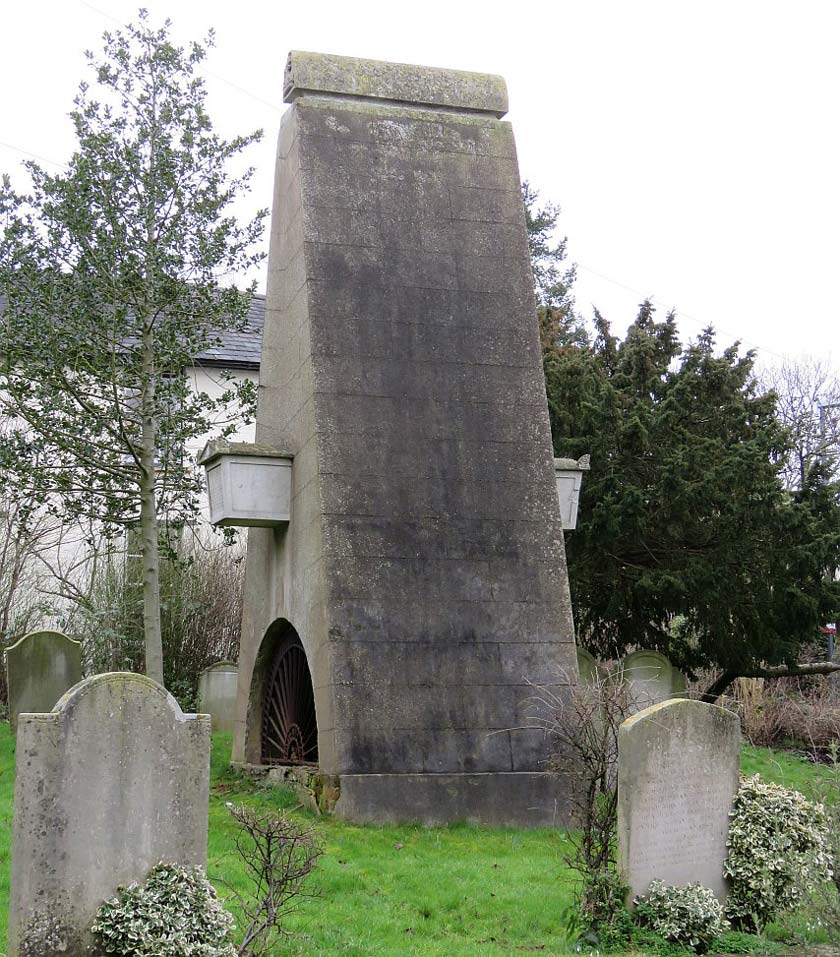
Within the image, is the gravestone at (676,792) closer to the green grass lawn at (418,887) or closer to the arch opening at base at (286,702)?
the green grass lawn at (418,887)

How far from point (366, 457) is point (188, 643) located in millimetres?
8043

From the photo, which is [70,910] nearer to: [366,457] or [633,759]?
[633,759]

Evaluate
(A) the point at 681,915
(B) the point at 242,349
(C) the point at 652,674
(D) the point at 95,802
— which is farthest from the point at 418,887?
(B) the point at 242,349

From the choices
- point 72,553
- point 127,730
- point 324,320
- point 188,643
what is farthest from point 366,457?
point 72,553

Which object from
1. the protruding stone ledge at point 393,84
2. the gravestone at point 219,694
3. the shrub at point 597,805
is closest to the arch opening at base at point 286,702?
the gravestone at point 219,694

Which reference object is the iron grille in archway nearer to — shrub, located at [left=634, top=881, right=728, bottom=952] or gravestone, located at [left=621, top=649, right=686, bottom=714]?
gravestone, located at [left=621, top=649, right=686, bottom=714]

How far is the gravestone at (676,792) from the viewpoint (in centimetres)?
764

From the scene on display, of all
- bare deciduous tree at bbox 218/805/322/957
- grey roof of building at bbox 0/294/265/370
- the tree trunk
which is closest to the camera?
bare deciduous tree at bbox 218/805/322/957

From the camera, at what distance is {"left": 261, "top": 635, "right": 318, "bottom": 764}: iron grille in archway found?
12812mm

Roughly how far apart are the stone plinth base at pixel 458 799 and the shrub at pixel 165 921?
4.35 m

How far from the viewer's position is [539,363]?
12.7 meters

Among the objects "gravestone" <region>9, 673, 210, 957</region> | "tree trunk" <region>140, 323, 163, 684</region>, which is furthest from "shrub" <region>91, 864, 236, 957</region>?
"tree trunk" <region>140, 323, 163, 684</region>

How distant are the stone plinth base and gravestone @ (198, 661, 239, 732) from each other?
6181 mm

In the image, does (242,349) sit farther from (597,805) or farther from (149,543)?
(597,805)
